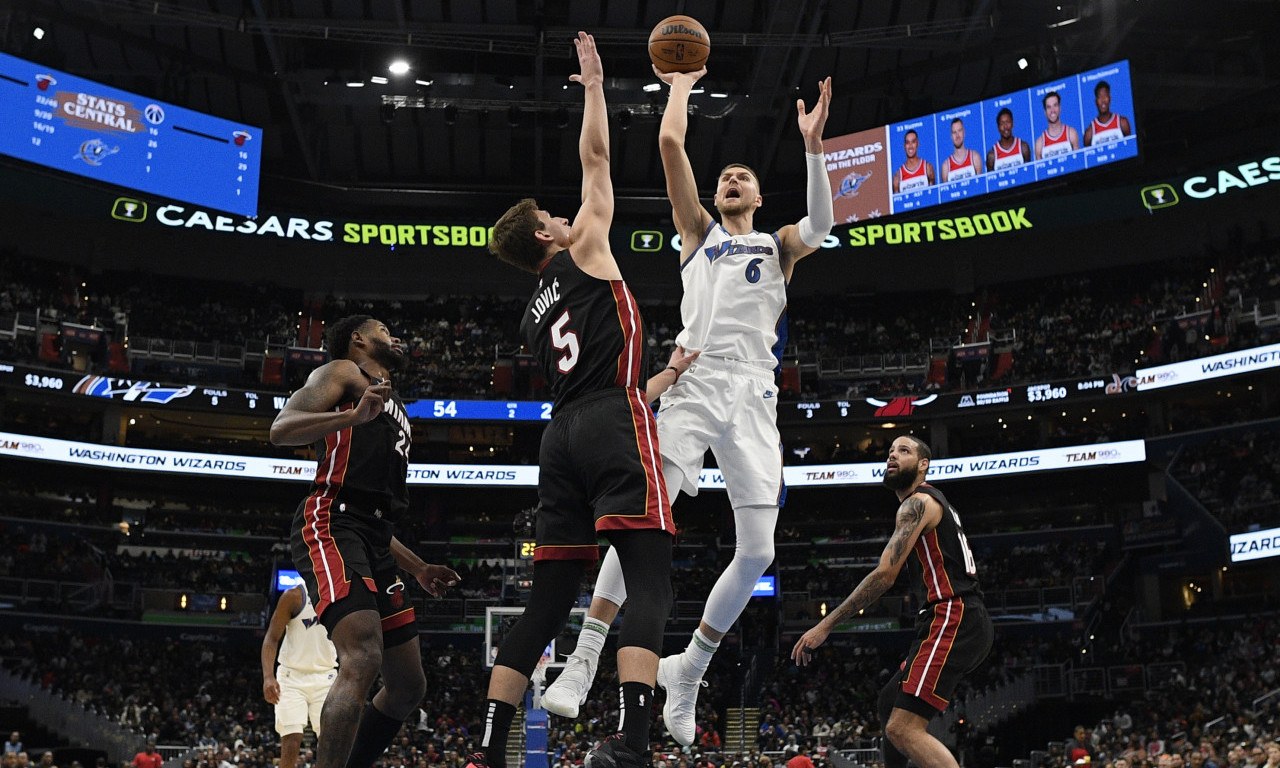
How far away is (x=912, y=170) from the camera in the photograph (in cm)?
3459

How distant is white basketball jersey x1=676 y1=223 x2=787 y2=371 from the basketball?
111 centimetres

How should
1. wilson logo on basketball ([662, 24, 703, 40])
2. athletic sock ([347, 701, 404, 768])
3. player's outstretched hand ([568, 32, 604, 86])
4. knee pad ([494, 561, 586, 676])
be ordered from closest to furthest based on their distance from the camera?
1. knee pad ([494, 561, 586, 676])
2. player's outstretched hand ([568, 32, 604, 86])
3. athletic sock ([347, 701, 404, 768])
4. wilson logo on basketball ([662, 24, 703, 40])

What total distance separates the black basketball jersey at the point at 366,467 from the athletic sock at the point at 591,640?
1504 millimetres

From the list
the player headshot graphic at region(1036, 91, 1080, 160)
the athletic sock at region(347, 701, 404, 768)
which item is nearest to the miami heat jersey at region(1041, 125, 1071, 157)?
the player headshot graphic at region(1036, 91, 1080, 160)

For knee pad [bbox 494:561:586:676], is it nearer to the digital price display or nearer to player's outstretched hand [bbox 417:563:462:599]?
player's outstretched hand [bbox 417:563:462:599]

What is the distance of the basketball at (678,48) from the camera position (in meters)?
7.13

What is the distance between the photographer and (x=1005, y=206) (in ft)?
125

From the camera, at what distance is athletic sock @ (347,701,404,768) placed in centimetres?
665

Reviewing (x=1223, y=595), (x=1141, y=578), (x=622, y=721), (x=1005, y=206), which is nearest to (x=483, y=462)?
(x=1005, y=206)

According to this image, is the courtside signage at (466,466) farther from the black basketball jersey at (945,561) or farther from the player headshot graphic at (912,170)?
the black basketball jersey at (945,561)

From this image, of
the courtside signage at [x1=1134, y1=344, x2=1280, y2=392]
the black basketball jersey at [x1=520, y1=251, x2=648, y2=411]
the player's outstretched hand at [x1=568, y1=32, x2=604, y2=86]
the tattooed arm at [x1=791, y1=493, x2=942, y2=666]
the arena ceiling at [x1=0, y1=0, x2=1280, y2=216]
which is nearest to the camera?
the black basketball jersey at [x1=520, y1=251, x2=648, y2=411]

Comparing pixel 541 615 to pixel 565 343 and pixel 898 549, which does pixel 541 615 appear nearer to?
pixel 565 343

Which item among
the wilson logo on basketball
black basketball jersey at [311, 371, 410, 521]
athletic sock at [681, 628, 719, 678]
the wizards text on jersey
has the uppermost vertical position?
the wilson logo on basketball

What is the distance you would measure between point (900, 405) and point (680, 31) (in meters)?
31.9
